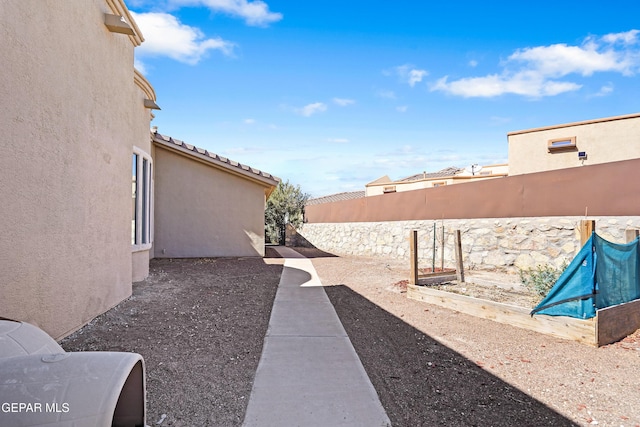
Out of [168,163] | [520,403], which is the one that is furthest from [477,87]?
[520,403]

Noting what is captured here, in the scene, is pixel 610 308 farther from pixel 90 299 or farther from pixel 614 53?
pixel 614 53

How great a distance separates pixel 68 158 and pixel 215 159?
10093mm

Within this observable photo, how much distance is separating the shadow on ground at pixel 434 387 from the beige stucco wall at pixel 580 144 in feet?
48.4

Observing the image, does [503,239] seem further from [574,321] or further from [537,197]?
[574,321]

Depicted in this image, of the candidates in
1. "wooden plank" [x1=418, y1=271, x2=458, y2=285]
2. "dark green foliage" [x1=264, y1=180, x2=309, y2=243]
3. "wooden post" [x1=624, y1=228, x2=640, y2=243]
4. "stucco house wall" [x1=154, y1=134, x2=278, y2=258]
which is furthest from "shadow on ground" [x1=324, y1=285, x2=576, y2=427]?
"dark green foliage" [x1=264, y1=180, x2=309, y2=243]

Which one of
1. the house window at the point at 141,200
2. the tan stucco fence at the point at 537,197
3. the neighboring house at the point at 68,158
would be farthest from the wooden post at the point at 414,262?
the house window at the point at 141,200

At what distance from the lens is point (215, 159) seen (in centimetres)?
1533

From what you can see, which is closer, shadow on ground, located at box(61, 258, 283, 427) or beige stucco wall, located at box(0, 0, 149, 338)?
shadow on ground, located at box(61, 258, 283, 427)

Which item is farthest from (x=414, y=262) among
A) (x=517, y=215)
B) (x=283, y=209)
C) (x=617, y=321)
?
(x=283, y=209)

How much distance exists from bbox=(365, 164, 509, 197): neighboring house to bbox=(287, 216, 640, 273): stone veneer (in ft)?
33.6

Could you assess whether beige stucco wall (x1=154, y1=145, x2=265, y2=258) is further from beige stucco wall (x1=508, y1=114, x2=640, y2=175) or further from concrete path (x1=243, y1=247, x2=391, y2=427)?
beige stucco wall (x1=508, y1=114, x2=640, y2=175)

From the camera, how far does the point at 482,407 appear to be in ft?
12.5

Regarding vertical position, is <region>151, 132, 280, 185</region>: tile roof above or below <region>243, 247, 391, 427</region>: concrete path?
above

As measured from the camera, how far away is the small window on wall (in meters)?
17.5
